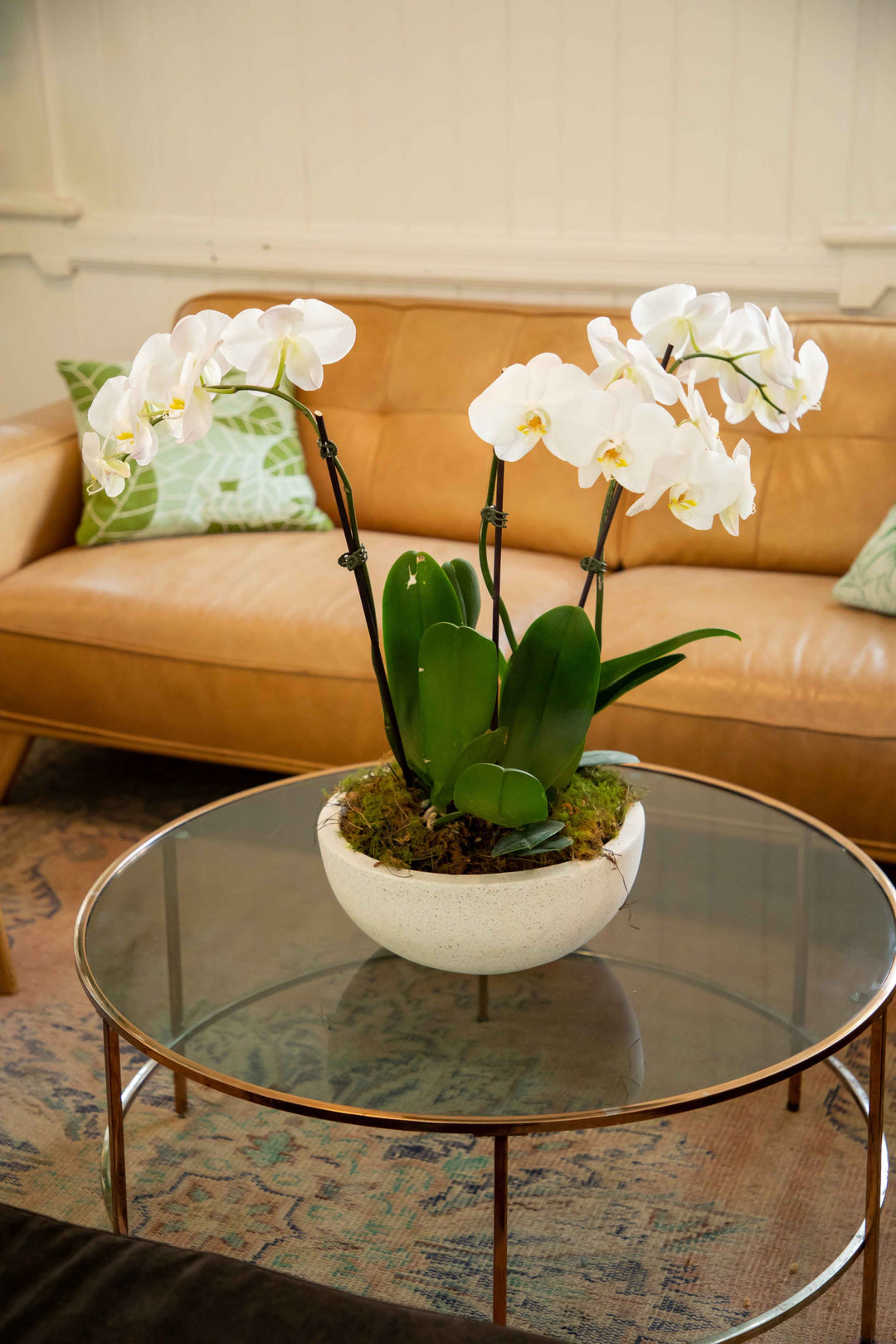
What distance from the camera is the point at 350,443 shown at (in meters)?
2.43

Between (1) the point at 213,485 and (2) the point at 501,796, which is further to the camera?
(1) the point at 213,485

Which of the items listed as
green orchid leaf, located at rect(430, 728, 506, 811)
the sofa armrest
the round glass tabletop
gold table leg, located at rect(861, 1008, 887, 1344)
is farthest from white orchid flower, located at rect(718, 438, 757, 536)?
the sofa armrest

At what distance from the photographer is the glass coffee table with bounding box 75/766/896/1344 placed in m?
0.96

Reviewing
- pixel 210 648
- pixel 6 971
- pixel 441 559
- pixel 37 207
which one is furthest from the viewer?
pixel 37 207

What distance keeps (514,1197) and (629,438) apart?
34.3 inches

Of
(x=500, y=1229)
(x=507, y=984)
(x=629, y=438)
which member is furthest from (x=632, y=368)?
(x=500, y=1229)

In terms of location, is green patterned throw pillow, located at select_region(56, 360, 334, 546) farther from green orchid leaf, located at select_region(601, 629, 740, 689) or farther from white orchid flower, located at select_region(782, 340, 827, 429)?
white orchid flower, located at select_region(782, 340, 827, 429)

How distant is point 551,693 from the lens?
101 cm

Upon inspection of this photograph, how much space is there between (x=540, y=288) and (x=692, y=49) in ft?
1.76

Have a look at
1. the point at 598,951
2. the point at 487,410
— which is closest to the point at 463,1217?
the point at 598,951

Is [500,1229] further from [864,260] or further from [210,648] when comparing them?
[864,260]

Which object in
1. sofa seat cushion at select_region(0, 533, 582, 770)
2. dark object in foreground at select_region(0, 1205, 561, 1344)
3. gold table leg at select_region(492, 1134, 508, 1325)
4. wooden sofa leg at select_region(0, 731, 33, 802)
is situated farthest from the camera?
wooden sofa leg at select_region(0, 731, 33, 802)

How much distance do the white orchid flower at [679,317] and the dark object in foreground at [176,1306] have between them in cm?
66

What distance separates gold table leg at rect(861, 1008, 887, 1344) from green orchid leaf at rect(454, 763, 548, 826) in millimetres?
370
